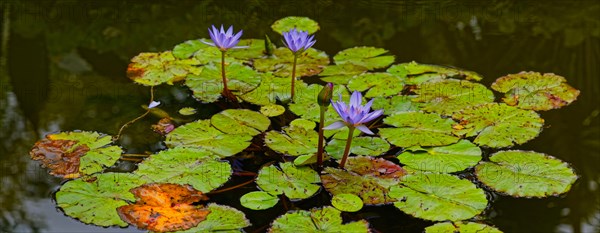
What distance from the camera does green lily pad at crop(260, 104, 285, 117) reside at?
2963 mm

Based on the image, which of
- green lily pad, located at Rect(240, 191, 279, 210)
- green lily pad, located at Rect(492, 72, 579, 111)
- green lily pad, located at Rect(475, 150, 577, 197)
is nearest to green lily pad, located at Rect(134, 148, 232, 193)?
green lily pad, located at Rect(240, 191, 279, 210)

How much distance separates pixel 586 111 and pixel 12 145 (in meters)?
2.29

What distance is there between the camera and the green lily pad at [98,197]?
233cm

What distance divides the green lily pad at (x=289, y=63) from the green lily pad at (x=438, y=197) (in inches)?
37.9

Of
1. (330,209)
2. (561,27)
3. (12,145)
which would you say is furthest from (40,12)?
(561,27)

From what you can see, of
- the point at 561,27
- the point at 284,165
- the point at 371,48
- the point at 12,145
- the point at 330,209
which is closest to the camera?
the point at 330,209

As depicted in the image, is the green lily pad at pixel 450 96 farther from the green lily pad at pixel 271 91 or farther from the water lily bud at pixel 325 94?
the water lily bud at pixel 325 94

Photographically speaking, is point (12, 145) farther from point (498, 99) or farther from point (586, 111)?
point (586, 111)

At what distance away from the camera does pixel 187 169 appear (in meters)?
2.57

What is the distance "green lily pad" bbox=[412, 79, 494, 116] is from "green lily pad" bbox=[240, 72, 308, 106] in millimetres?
514

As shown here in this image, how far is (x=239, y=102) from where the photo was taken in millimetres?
3105

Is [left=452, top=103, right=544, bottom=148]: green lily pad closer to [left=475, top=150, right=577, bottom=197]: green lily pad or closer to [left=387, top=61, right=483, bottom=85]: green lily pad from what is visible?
[left=475, top=150, right=577, bottom=197]: green lily pad

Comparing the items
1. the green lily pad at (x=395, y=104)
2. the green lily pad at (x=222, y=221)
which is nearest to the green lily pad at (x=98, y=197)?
the green lily pad at (x=222, y=221)

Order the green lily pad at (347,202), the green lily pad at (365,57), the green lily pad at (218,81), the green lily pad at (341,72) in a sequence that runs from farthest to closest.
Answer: the green lily pad at (365,57) → the green lily pad at (341,72) → the green lily pad at (218,81) → the green lily pad at (347,202)
